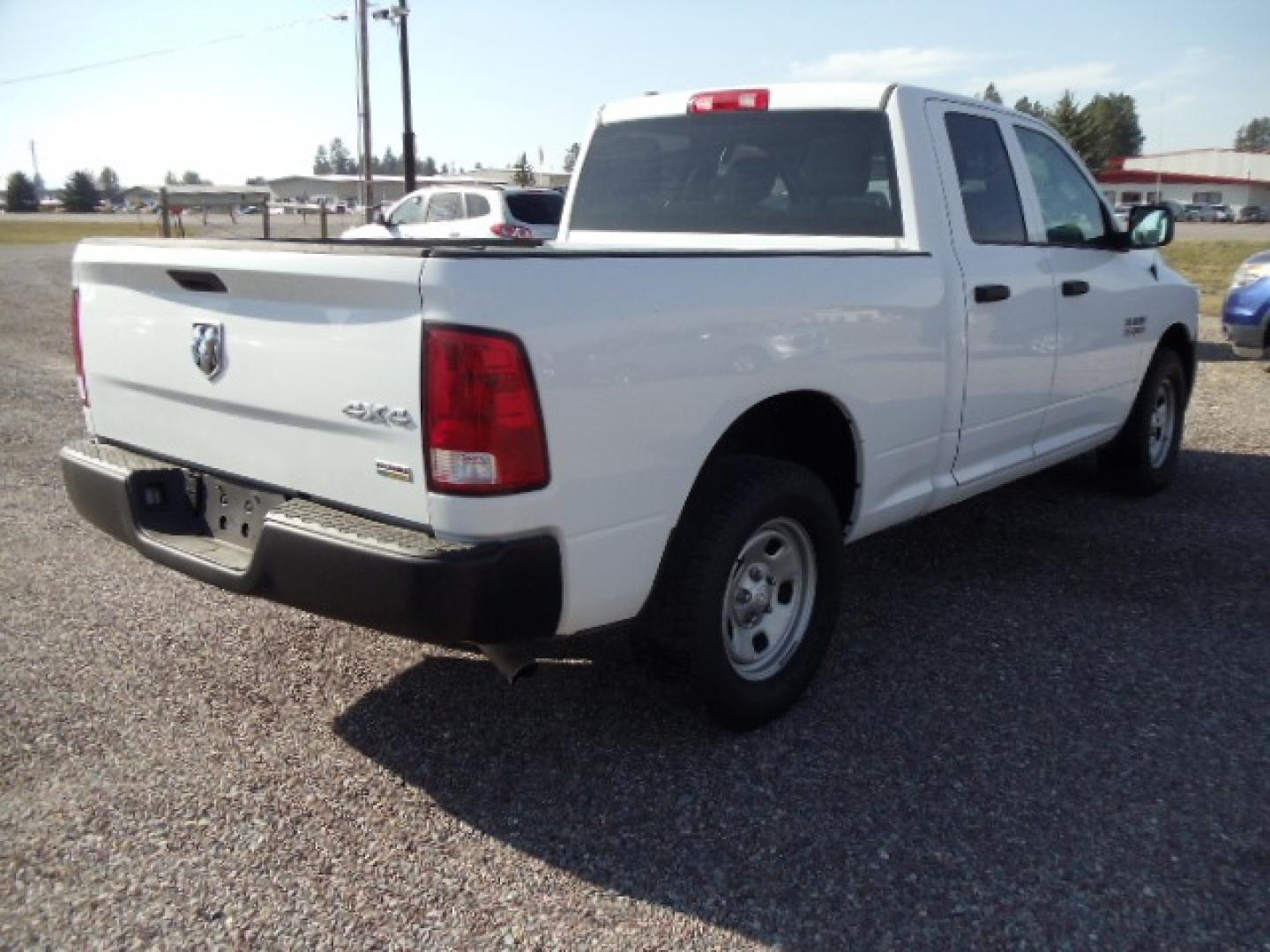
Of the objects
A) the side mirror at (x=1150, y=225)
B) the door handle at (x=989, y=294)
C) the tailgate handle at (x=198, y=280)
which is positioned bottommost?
the door handle at (x=989, y=294)

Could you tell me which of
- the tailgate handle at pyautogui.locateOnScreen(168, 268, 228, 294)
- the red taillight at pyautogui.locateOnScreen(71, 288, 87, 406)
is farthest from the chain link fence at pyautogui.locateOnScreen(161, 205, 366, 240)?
the tailgate handle at pyautogui.locateOnScreen(168, 268, 228, 294)

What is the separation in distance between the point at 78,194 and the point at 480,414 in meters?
96.7

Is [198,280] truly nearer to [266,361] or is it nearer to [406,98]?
[266,361]

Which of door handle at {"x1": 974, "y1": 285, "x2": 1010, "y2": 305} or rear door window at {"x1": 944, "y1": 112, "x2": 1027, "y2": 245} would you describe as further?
rear door window at {"x1": 944, "y1": 112, "x2": 1027, "y2": 245}

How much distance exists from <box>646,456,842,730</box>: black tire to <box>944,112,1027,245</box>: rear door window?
1.46 meters

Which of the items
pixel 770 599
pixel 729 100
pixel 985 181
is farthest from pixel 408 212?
pixel 770 599

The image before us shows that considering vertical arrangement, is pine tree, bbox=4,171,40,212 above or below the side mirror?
Result: below

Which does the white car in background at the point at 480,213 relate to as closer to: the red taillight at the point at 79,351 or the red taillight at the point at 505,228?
the red taillight at the point at 505,228

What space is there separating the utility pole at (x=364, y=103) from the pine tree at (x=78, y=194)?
66.3m

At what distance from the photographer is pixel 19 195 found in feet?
262

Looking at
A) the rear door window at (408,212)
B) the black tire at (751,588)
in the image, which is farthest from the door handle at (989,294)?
the rear door window at (408,212)

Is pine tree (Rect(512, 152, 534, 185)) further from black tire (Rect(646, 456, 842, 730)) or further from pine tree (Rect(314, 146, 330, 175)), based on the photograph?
pine tree (Rect(314, 146, 330, 175))

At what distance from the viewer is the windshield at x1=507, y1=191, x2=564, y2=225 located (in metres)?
17.3

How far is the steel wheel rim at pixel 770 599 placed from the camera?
10.6 feet
